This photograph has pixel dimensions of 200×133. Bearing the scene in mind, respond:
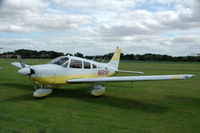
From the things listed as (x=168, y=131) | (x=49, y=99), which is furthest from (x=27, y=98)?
(x=168, y=131)

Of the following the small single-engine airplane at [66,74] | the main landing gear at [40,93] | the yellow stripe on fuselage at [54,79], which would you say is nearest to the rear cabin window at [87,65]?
the small single-engine airplane at [66,74]

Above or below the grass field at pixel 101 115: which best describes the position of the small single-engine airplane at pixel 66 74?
above

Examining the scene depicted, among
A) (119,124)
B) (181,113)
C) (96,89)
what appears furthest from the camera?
(96,89)

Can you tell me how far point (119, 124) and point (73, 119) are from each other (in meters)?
1.34

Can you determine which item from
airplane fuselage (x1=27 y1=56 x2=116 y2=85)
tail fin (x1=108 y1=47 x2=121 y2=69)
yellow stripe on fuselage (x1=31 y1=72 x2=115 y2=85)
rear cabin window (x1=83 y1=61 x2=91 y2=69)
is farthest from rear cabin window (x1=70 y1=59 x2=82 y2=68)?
tail fin (x1=108 y1=47 x2=121 y2=69)

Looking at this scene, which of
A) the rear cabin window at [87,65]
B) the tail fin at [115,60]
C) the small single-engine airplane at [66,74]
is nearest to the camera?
the small single-engine airplane at [66,74]

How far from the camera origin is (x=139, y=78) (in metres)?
8.10

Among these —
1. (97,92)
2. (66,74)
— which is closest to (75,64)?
(66,74)

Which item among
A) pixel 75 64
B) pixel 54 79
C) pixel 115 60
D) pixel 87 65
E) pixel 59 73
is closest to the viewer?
pixel 54 79

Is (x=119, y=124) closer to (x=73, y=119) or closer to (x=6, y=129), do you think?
(x=73, y=119)

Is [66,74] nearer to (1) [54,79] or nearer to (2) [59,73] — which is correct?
(2) [59,73]

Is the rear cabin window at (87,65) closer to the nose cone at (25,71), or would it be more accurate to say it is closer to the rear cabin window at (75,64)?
the rear cabin window at (75,64)

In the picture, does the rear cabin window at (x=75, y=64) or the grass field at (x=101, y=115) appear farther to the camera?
the rear cabin window at (x=75, y=64)

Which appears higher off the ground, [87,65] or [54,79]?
[87,65]
